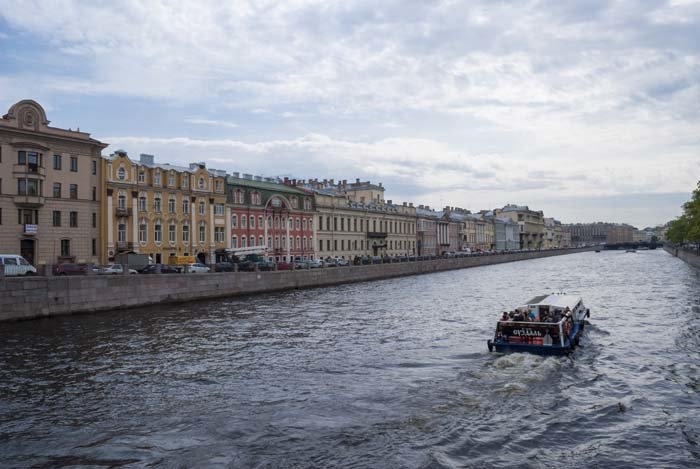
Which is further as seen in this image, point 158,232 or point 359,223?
point 359,223

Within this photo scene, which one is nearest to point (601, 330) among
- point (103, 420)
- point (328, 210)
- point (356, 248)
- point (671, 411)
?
point (671, 411)

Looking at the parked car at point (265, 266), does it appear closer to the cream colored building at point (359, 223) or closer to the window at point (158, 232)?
the window at point (158, 232)

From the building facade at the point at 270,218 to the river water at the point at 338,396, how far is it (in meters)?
34.9

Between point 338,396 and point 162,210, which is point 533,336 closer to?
point 338,396

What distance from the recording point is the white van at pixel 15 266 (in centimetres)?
3011

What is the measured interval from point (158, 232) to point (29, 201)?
13.1 meters

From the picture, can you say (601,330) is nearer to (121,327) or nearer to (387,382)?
(387,382)

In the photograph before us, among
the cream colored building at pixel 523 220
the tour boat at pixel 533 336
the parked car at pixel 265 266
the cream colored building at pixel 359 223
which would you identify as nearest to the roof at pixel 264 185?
the cream colored building at pixel 359 223

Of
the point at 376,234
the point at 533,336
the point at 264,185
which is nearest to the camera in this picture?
the point at 533,336

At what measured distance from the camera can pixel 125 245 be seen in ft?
162

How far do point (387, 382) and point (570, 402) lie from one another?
14.9ft

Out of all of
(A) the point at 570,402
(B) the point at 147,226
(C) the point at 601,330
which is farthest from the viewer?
(B) the point at 147,226

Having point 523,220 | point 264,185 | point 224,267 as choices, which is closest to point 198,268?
point 224,267

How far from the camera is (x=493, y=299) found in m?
39.4
